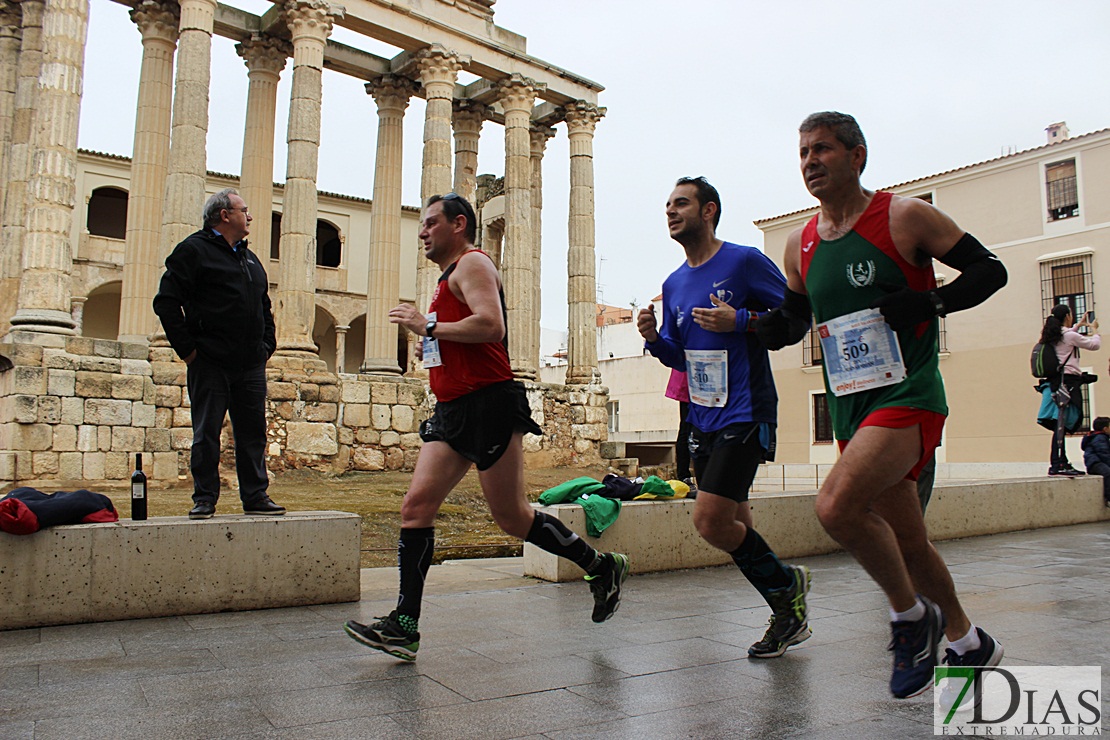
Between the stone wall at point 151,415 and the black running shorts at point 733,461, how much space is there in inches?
458

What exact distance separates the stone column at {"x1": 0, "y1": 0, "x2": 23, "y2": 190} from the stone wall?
5.24 metres

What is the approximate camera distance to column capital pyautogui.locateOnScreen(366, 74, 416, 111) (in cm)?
2192

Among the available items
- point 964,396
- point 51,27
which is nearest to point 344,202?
point 51,27

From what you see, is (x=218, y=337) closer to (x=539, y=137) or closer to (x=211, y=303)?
(x=211, y=303)

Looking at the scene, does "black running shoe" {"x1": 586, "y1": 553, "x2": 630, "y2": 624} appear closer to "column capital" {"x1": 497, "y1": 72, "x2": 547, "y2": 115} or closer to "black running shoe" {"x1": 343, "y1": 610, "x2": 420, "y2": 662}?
"black running shoe" {"x1": 343, "y1": 610, "x2": 420, "y2": 662}

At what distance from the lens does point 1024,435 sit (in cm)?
2606

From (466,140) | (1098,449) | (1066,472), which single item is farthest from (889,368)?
(466,140)

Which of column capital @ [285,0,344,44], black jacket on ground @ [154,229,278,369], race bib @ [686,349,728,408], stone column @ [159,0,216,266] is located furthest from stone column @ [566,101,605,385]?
race bib @ [686,349,728,408]

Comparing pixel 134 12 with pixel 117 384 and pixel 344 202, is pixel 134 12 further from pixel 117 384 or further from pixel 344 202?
pixel 344 202

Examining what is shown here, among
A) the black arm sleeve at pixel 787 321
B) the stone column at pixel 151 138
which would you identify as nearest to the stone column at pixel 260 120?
the stone column at pixel 151 138

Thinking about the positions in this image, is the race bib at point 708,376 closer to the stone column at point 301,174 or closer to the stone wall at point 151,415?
the stone wall at point 151,415

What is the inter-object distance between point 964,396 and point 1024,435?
7.81ft

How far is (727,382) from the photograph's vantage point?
4.04 metres

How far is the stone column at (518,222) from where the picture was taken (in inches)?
866
